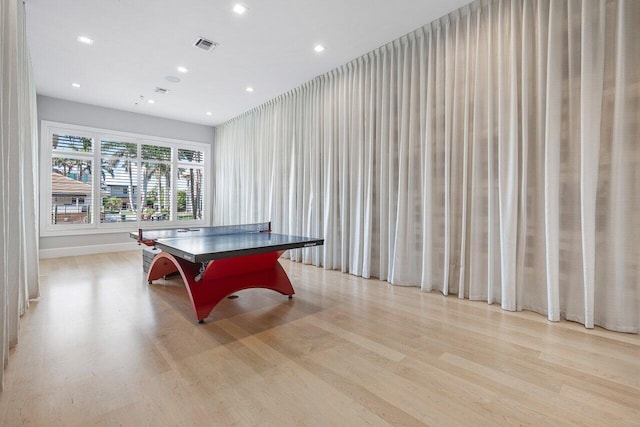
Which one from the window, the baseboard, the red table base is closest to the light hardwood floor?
the red table base

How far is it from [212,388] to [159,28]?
3.89 m

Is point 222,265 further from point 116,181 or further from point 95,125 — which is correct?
point 95,125

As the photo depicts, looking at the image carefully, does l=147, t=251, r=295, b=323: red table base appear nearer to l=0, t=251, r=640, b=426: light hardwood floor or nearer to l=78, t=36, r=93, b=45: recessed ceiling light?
l=0, t=251, r=640, b=426: light hardwood floor

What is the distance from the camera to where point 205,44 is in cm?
386

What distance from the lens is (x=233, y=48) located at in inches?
156

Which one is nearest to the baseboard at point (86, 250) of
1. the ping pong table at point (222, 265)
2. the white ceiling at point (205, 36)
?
the white ceiling at point (205, 36)

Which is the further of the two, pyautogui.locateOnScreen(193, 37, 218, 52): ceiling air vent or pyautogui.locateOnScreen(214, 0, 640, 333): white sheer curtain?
pyautogui.locateOnScreen(193, 37, 218, 52): ceiling air vent

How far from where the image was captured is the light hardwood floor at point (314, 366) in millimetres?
1446

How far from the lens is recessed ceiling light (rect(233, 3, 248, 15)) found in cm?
311

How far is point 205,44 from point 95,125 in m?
4.13

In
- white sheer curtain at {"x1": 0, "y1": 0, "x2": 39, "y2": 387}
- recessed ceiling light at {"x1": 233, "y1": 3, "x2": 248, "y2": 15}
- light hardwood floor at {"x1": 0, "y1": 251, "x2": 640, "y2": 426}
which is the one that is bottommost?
light hardwood floor at {"x1": 0, "y1": 251, "x2": 640, "y2": 426}

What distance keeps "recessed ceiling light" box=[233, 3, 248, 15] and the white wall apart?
493 centimetres

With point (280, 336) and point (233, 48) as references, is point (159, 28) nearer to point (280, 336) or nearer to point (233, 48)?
point (233, 48)

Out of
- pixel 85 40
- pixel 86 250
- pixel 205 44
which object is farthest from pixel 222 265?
pixel 86 250
